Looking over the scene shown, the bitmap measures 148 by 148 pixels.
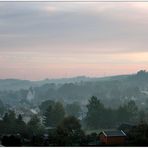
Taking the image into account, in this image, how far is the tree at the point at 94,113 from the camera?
5176 millimetres

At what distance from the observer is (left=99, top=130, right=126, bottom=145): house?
4.33m

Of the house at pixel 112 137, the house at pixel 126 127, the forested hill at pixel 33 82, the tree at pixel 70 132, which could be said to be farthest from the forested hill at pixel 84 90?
the house at pixel 112 137

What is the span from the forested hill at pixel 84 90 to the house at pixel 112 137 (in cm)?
78

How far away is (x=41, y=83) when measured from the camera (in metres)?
5.33

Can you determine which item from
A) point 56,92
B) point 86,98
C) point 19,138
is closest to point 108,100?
point 86,98

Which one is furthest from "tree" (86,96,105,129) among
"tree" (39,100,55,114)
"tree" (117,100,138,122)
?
"tree" (39,100,55,114)

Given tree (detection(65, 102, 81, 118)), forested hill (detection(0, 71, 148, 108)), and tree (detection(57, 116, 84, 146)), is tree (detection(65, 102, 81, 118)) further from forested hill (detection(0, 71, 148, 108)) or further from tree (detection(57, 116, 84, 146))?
tree (detection(57, 116, 84, 146))

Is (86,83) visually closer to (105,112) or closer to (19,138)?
(105,112)

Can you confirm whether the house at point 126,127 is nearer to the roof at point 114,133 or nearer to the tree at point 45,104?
the roof at point 114,133

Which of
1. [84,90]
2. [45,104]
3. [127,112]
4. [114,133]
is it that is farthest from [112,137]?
[84,90]

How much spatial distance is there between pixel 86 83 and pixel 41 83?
0.55 m

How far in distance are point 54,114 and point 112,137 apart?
3.30 ft

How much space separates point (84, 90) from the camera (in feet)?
18.9

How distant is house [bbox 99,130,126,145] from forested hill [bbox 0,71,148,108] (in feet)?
2.55
